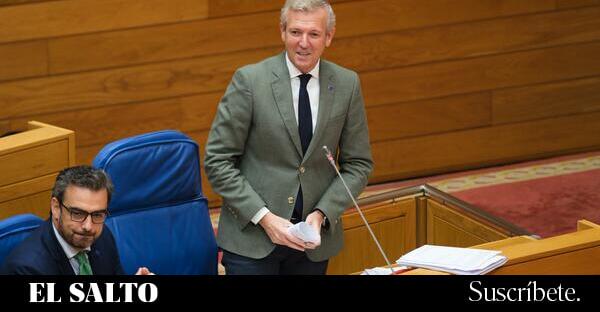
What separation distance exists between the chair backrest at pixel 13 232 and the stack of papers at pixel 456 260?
2.99 ft

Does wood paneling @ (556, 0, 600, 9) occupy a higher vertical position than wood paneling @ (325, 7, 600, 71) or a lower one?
higher

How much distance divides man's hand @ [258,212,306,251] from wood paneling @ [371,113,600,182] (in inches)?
91.7

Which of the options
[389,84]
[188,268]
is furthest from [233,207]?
[389,84]

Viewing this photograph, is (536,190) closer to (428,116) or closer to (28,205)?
(428,116)

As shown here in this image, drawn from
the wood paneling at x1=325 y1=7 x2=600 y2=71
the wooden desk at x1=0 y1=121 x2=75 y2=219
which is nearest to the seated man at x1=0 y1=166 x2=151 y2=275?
the wooden desk at x1=0 y1=121 x2=75 y2=219

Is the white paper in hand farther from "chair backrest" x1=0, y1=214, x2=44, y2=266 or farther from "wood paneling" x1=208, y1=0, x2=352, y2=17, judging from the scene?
"wood paneling" x1=208, y1=0, x2=352, y2=17

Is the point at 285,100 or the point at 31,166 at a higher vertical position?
the point at 285,100

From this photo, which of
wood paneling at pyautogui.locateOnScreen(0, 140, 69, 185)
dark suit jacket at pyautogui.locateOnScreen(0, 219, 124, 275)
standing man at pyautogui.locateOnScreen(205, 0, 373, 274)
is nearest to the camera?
dark suit jacket at pyautogui.locateOnScreen(0, 219, 124, 275)

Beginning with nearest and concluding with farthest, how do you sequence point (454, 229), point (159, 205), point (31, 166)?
point (159, 205)
point (31, 166)
point (454, 229)

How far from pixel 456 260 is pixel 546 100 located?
2.80 m

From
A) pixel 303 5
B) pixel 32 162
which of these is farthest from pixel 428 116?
pixel 303 5

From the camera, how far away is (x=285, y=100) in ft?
10.3

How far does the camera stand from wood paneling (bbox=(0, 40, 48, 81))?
4.68 metres

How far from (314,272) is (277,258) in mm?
125
